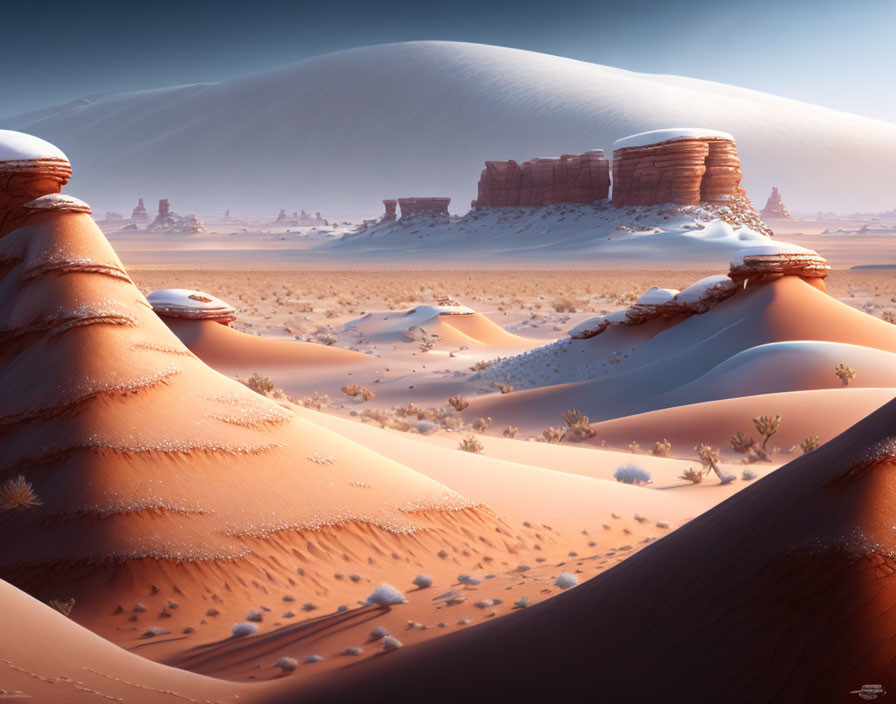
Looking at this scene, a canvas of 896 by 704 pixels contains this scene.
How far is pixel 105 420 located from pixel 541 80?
15146cm

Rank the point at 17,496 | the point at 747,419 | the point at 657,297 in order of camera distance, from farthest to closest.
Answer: the point at 657,297 < the point at 747,419 < the point at 17,496

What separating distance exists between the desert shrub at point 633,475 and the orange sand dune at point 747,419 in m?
2.86

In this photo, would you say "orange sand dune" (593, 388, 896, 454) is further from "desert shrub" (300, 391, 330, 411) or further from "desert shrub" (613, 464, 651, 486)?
"desert shrub" (300, 391, 330, 411)

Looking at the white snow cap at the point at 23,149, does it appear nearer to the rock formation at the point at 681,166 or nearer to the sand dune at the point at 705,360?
the sand dune at the point at 705,360

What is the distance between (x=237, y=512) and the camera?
18.5 ft

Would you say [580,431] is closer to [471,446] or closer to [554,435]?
[554,435]

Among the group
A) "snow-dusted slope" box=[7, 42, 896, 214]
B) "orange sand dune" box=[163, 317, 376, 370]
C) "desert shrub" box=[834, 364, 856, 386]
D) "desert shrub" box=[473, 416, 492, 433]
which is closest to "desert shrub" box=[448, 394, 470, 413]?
"desert shrub" box=[473, 416, 492, 433]

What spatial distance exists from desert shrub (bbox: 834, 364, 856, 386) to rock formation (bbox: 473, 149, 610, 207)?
52566 millimetres

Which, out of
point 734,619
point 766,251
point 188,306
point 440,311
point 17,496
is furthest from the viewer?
point 440,311

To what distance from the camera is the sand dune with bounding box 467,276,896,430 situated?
14211mm

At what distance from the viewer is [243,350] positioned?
61.8ft

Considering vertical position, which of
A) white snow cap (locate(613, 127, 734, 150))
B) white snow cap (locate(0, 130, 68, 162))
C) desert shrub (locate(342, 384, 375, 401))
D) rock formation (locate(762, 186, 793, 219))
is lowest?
rock formation (locate(762, 186, 793, 219))

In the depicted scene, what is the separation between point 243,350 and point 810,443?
39.6 feet

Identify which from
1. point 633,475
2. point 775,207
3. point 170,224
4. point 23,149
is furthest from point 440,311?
point 170,224
